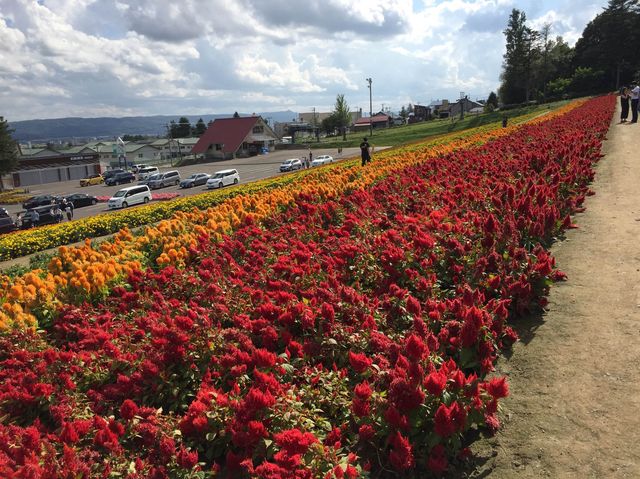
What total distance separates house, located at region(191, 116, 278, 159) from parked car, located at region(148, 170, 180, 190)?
26.9 meters

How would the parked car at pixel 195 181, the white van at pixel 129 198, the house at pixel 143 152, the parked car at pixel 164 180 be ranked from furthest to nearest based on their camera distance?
the house at pixel 143 152 < the parked car at pixel 164 180 < the parked car at pixel 195 181 < the white van at pixel 129 198

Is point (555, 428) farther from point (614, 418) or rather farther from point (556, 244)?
point (556, 244)

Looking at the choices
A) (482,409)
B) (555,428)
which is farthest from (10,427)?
(555,428)

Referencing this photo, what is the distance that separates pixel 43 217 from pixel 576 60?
270ft

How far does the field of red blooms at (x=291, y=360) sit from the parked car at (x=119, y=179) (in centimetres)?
5338

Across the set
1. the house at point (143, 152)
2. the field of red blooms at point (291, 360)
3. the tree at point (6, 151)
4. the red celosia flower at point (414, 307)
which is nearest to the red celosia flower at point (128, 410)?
the field of red blooms at point (291, 360)

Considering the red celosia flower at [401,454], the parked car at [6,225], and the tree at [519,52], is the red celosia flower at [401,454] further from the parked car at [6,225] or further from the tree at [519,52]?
the tree at [519,52]

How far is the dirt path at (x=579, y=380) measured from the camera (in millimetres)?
2928

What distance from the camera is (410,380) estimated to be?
292cm

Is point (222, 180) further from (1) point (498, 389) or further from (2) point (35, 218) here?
(1) point (498, 389)

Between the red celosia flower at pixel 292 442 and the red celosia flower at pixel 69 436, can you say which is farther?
the red celosia flower at pixel 69 436

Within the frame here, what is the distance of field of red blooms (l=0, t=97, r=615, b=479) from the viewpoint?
2775mm

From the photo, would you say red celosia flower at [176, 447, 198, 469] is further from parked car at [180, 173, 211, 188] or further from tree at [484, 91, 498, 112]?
tree at [484, 91, 498, 112]

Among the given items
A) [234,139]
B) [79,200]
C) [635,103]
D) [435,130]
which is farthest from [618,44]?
[79,200]
